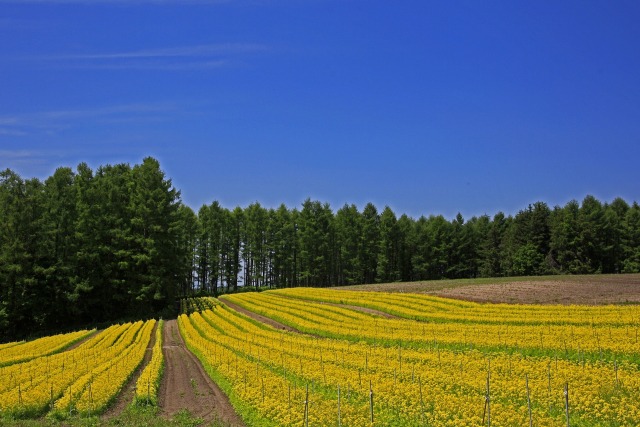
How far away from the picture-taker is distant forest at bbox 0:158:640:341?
66688 mm

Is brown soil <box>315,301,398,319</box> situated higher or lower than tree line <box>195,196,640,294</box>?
lower

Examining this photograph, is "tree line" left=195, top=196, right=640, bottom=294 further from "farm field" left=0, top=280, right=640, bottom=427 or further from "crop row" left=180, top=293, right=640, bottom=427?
"crop row" left=180, top=293, right=640, bottom=427

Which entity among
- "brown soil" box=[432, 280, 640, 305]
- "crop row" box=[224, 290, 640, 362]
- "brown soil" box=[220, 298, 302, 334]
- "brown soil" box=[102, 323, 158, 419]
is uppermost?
"brown soil" box=[432, 280, 640, 305]

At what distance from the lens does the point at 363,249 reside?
11912 cm

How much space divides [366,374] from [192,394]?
837 centimetres

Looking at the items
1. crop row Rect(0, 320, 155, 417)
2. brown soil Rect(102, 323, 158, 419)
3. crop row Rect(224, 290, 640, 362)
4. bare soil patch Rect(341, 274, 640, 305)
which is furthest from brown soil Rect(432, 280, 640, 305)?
brown soil Rect(102, 323, 158, 419)

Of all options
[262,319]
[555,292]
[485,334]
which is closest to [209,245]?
[262,319]

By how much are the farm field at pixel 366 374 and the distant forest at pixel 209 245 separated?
856 inches

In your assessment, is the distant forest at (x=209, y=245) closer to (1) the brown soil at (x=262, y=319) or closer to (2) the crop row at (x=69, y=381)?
(1) the brown soil at (x=262, y=319)

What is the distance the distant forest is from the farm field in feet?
71.4

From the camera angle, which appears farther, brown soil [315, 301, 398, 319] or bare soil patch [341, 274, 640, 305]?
brown soil [315, 301, 398, 319]

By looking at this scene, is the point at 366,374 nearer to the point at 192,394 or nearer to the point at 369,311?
the point at 192,394

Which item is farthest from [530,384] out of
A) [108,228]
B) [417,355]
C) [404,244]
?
[404,244]

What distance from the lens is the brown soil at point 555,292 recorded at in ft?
160
